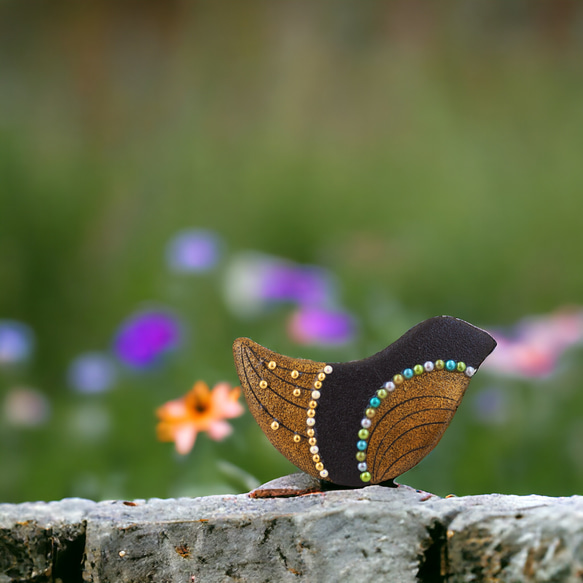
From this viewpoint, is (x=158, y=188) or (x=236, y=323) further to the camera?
(x=158, y=188)

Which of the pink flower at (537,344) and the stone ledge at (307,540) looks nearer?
the stone ledge at (307,540)

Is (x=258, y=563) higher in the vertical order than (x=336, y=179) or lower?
lower

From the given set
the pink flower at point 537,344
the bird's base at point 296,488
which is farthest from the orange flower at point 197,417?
the pink flower at point 537,344

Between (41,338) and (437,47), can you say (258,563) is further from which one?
(437,47)

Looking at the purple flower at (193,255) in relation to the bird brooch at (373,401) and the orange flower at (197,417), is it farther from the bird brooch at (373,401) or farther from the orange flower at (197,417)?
the bird brooch at (373,401)

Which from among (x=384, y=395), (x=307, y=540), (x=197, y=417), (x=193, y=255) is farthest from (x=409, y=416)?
(x=193, y=255)

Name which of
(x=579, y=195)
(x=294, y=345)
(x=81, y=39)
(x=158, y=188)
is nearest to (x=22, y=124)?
(x=81, y=39)
